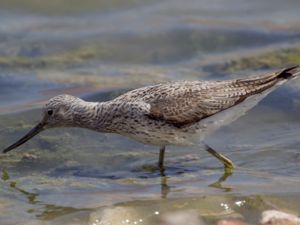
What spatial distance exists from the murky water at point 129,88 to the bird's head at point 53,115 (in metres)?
0.22

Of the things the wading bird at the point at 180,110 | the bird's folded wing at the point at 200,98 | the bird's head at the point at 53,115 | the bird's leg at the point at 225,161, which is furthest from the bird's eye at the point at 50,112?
the bird's leg at the point at 225,161

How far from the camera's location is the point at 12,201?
26.5ft

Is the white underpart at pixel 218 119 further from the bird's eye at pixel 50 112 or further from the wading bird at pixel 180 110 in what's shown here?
the bird's eye at pixel 50 112

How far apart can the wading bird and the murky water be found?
0.39m

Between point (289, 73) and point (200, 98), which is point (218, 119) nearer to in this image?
point (200, 98)

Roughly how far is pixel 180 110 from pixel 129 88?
9.54ft

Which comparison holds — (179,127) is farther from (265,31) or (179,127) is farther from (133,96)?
(265,31)

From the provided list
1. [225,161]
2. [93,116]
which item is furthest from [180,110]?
[93,116]

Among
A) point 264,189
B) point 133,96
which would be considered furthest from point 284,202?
point 133,96

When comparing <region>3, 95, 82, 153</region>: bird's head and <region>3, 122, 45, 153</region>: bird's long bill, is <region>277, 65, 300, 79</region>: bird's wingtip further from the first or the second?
<region>3, 122, 45, 153</region>: bird's long bill

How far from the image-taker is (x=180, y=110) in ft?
29.7

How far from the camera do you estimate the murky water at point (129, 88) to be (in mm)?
7859

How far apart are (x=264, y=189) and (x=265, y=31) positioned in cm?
679

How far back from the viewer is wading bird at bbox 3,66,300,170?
9.00 metres
